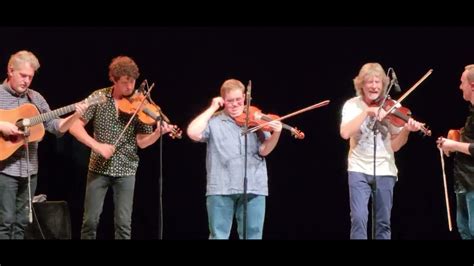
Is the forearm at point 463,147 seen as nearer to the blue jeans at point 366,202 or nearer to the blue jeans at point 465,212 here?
the blue jeans at point 465,212

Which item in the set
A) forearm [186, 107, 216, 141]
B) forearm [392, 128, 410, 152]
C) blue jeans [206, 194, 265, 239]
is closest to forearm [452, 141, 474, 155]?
forearm [392, 128, 410, 152]

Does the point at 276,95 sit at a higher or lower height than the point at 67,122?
higher

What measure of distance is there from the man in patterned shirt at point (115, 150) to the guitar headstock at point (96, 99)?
0.24 feet

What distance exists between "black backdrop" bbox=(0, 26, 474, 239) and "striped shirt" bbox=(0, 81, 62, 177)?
1.38 m

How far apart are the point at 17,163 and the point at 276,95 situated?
8.04ft

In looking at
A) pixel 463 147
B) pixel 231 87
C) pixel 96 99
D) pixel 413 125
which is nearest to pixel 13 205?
pixel 96 99

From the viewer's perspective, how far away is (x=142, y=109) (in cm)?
542

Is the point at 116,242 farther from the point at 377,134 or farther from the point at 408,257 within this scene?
the point at 377,134

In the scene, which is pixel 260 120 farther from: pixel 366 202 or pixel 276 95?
pixel 276 95

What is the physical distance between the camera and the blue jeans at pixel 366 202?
5.22m

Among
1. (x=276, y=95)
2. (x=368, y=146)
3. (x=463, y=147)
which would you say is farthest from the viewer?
(x=276, y=95)

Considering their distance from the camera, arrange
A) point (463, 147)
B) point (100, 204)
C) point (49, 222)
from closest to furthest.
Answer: point (463, 147) < point (100, 204) < point (49, 222)

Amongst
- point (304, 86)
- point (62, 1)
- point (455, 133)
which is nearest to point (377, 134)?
point (455, 133)

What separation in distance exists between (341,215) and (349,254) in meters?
3.16
